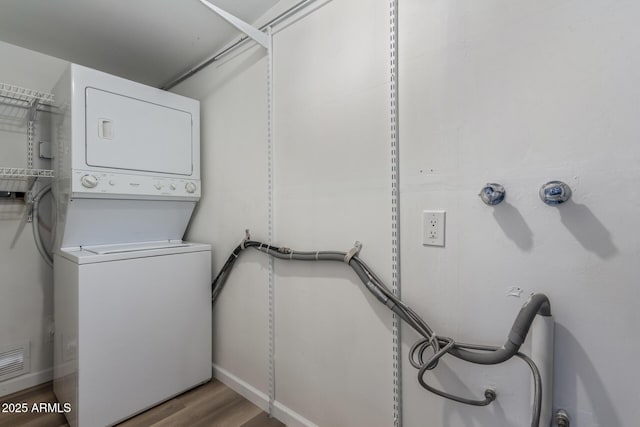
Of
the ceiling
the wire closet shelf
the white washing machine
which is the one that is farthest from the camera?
the wire closet shelf

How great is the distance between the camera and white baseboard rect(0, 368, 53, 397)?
1.82 m

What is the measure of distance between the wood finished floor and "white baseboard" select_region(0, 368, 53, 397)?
0.04 m

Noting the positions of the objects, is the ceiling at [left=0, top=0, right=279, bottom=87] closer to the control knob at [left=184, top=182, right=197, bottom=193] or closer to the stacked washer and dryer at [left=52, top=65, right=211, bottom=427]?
the stacked washer and dryer at [left=52, top=65, right=211, bottom=427]

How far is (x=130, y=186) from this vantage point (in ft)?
5.51

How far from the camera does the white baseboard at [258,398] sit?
1.49 metres

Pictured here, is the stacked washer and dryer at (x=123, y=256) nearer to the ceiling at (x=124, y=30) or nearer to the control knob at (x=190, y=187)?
the control knob at (x=190, y=187)

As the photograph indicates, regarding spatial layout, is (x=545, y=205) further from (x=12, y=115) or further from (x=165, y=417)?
(x=12, y=115)

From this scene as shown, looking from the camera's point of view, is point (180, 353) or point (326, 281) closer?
point (326, 281)

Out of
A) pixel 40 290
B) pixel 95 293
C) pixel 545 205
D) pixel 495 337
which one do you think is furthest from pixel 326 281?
pixel 40 290

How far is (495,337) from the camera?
0.95m

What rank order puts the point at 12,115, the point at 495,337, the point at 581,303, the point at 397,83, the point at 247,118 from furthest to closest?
the point at 12,115 → the point at 247,118 → the point at 397,83 → the point at 495,337 → the point at 581,303

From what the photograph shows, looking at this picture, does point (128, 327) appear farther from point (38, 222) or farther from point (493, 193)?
point (493, 193)

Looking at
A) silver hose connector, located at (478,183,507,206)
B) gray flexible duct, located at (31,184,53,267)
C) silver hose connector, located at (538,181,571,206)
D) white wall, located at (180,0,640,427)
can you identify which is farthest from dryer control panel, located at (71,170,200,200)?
silver hose connector, located at (538,181,571,206)

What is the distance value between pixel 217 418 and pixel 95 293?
94 centimetres
